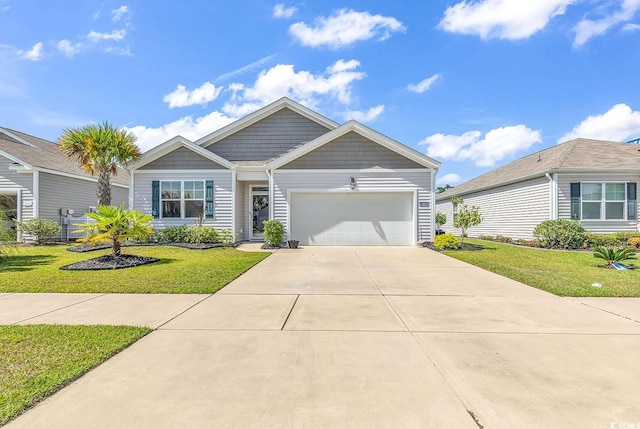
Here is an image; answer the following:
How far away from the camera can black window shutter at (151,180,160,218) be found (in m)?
14.4

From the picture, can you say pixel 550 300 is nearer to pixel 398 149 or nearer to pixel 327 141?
pixel 398 149

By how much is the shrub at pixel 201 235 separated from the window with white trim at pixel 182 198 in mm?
949

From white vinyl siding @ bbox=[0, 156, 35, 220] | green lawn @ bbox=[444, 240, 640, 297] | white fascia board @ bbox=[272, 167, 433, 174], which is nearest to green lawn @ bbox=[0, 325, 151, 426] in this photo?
green lawn @ bbox=[444, 240, 640, 297]

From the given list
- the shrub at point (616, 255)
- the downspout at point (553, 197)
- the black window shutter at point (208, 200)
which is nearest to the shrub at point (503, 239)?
the downspout at point (553, 197)

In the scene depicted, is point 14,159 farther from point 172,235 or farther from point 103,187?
point 172,235

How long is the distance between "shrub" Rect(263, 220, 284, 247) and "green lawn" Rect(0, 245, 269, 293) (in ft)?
7.87

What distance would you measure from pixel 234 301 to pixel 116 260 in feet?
18.3

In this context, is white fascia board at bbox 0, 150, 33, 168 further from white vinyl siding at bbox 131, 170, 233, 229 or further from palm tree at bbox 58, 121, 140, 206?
white vinyl siding at bbox 131, 170, 233, 229

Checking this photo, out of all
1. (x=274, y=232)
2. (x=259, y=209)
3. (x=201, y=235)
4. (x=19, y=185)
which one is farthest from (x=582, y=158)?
(x=19, y=185)

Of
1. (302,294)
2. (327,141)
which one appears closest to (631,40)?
(327,141)

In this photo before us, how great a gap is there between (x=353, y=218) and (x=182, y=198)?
7.71 metres

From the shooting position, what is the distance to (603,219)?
14414mm

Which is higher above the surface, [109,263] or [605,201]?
[605,201]

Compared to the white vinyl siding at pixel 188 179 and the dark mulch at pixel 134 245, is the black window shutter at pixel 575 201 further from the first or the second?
the white vinyl siding at pixel 188 179
